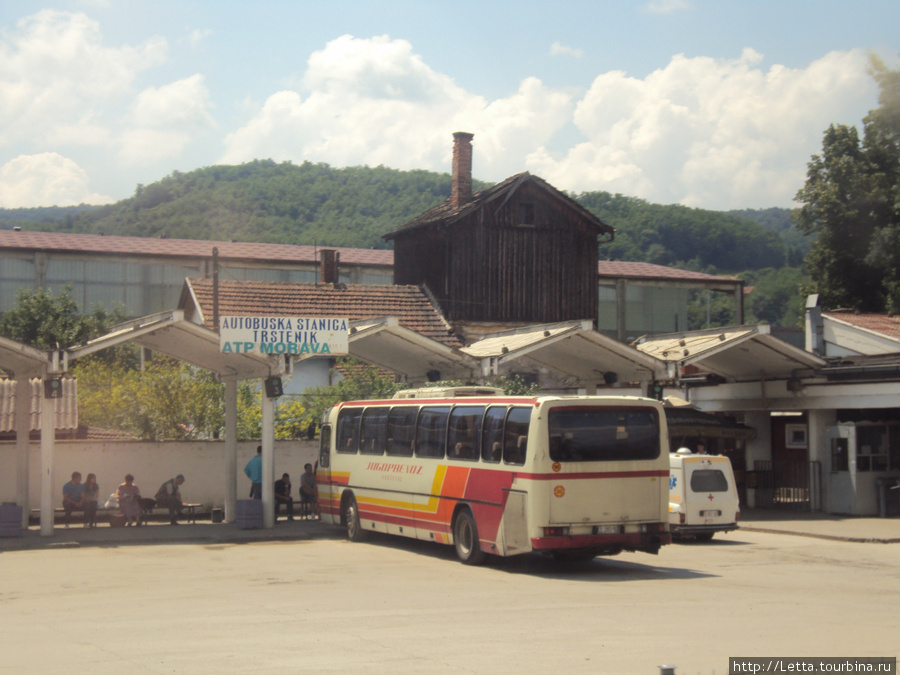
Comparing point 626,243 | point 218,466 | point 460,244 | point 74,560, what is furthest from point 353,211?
point 74,560

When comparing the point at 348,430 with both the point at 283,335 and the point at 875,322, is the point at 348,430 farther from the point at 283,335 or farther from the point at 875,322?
the point at 875,322

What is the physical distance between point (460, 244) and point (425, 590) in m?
25.5

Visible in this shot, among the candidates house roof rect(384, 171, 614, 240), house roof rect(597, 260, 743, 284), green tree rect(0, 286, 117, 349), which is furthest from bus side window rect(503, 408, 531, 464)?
house roof rect(597, 260, 743, 284)

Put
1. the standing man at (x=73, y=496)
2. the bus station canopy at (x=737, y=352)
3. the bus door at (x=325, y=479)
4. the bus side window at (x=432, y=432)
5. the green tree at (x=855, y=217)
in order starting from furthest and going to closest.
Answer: the green tree at (x=855, y=217) → the bus station canopy at (x=737, y=352) → the standing man at (x=73, y=496) → the bus door at (x=325, y=479) → the bus side window at (x=432, y=432)

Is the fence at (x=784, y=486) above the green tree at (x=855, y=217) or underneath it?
underneath

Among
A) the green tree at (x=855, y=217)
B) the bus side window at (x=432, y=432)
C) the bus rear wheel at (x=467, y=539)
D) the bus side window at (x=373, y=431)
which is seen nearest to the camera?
the bus rear wheel at (x=467, y=539)

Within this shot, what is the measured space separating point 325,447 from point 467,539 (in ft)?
21.6

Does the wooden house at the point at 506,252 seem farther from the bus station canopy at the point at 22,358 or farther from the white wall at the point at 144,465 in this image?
the bus station canopy at the point at 22,358

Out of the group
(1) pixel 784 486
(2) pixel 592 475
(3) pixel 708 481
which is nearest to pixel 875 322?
(1) pixel 784 486

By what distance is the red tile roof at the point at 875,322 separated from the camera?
3403cm

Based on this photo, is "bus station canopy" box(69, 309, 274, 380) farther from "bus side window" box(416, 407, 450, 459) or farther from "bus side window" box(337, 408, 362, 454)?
"bus side window" box(416, 407, 450, 459)

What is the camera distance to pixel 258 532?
2159 centimetres

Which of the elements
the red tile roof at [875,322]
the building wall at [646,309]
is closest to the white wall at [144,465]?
the red tile roof at [875,322]

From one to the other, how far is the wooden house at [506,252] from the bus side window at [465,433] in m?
19.8
